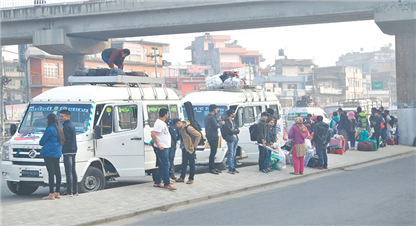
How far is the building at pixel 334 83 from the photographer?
265ft

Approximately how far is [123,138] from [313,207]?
4467 mm

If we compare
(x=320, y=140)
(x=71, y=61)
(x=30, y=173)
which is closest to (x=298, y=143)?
(x=320, y=140)

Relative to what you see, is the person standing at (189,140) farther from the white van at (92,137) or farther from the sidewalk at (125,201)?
the white van at (92,137)

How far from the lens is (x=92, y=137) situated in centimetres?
950

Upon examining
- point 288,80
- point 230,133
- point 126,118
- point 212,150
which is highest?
point 288,80

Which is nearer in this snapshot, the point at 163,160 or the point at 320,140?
the point at 163,160

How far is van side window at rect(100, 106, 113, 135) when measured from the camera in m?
9.80

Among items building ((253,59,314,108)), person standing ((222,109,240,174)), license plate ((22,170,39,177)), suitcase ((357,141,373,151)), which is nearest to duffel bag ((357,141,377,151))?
suitcase ((357,141,373,151))

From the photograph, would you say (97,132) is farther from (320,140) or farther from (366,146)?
(366,146)

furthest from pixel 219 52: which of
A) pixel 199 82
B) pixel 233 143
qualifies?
pixel 233 143

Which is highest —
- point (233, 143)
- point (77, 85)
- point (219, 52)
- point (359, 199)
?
point (219, 52)

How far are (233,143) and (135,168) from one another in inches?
127

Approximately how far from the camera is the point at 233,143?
12219 millimetres

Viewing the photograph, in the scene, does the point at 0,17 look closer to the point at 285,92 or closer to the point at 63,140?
the point at 63,140
